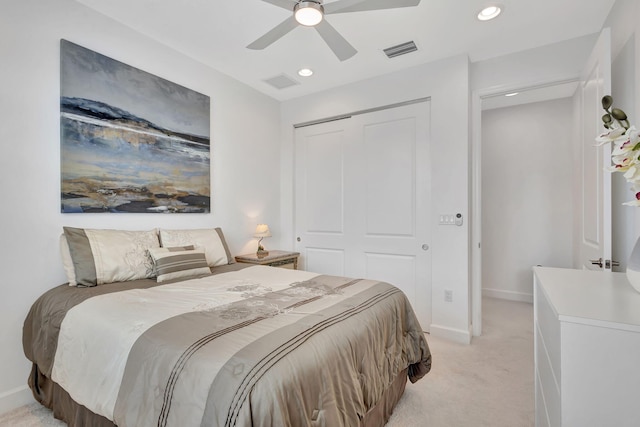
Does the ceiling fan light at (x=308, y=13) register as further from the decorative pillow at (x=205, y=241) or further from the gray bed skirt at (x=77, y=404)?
the gray bed skirt at (x=77, y=404)

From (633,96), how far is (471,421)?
213 cm

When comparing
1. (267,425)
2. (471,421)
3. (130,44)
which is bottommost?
(471,421)

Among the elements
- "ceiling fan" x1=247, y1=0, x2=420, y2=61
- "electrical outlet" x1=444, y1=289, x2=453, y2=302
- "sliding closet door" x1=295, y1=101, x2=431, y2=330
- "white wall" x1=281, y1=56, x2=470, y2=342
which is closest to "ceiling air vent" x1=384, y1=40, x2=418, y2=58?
"white wall" x1=281, y1=56, x2=470, y2=342

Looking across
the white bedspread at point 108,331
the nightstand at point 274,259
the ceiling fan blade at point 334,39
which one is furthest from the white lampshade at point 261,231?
the ceiling fan blade at point 334,39

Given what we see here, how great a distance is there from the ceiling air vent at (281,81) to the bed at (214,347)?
7.44 ft

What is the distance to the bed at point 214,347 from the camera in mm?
966

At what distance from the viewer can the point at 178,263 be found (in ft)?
7.23

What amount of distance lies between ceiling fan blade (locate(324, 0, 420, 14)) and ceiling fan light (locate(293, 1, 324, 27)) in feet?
0.18

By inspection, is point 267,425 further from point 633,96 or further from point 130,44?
point 130,44

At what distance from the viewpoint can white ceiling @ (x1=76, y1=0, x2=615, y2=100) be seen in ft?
7.30

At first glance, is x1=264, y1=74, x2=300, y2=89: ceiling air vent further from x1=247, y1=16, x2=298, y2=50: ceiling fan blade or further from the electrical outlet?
the electrical outlet

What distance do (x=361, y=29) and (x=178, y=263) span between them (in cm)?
240

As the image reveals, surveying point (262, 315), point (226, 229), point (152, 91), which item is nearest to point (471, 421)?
point (262, 315)

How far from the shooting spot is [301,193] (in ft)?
13.3
